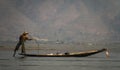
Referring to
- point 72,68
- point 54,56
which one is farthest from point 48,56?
point 72,68

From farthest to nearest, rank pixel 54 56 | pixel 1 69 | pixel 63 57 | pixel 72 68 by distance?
pixel 63 57, pixel 54 56, pixel 72 68, pixel 1 69

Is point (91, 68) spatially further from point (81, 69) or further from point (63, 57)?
point (63, 57)

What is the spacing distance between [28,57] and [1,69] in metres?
33.5

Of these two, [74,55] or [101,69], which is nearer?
[101,69]

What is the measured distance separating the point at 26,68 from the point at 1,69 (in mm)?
5638

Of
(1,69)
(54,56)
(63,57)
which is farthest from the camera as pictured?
(63,57)

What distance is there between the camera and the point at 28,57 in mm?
106562

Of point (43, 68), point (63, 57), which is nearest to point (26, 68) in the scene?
point (43, 68)

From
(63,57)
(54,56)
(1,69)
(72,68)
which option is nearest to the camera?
(1,69)

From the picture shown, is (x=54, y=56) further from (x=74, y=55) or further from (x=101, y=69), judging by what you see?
(x=101, y=69)

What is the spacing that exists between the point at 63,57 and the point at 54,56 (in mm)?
7608

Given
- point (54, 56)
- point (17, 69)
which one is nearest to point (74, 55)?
point (54, 56)

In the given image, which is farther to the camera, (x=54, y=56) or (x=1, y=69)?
(x=54, y=56)

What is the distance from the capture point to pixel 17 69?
244 feet
